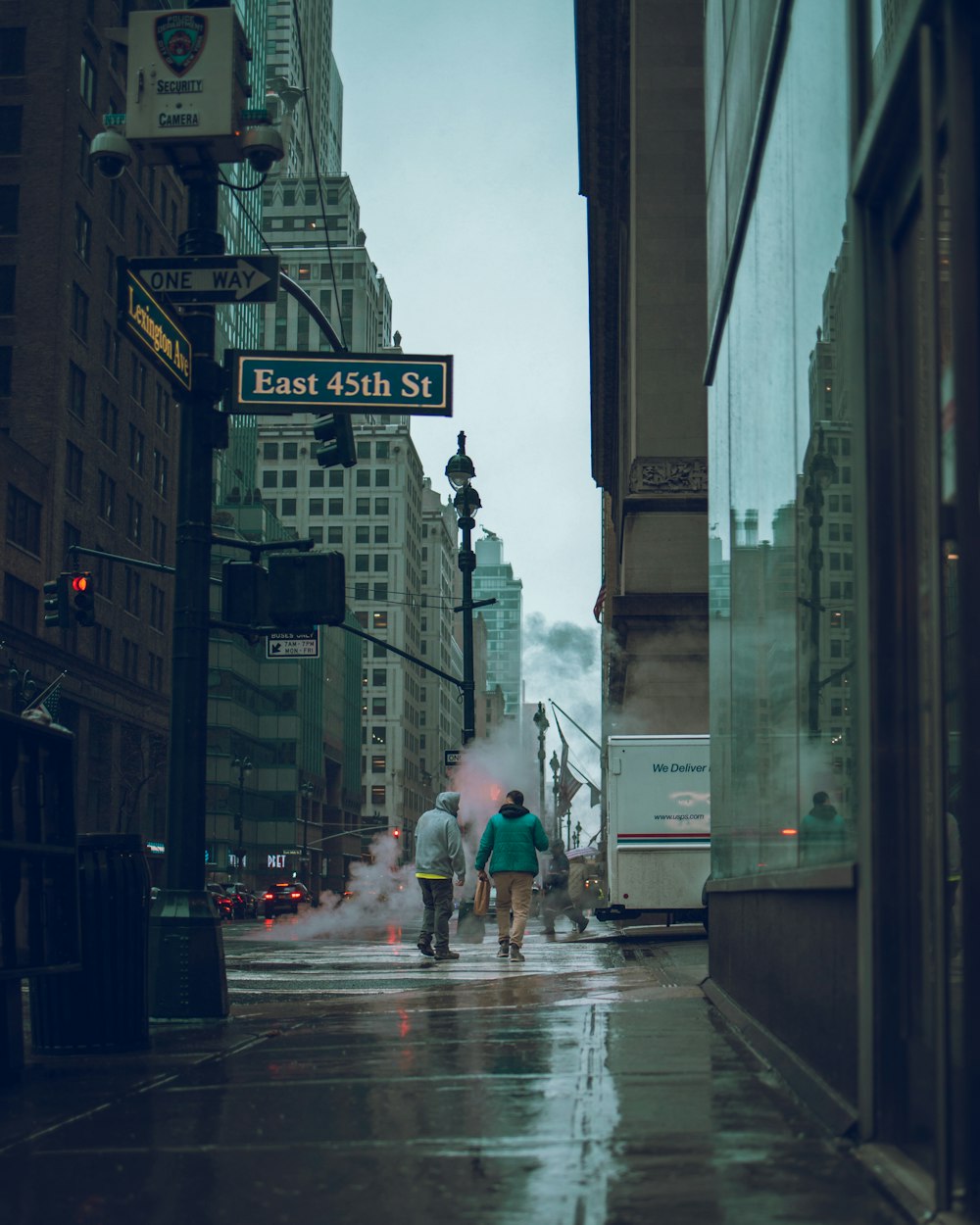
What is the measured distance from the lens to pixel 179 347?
34.7 ft

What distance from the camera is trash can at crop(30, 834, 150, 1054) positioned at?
8039 mm

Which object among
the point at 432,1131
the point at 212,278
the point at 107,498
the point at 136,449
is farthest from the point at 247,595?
the point at 136,449

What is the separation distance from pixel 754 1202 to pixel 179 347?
308 inches

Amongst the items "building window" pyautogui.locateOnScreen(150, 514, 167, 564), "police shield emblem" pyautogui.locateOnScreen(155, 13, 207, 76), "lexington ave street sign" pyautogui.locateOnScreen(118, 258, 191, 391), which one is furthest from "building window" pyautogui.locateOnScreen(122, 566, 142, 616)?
"lexington ave street sign" pyautogui.locateOnScreen(118, 258, 191, 391)

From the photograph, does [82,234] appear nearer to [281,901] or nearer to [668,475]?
[281,901]

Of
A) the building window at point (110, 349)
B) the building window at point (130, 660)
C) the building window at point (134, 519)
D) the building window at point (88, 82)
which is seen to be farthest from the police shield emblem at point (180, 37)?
the building window at point (134, 519)

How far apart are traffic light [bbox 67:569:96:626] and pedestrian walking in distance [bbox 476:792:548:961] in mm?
12813

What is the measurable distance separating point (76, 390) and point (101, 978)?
204 ft

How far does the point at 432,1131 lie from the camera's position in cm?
524

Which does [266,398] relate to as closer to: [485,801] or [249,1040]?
[249,1040]

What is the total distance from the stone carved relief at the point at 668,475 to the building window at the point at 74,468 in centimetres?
3490

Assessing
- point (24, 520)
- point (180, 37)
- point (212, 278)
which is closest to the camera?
point (212, 278)

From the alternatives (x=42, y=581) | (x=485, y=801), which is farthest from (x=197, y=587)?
(x=42, y=581)

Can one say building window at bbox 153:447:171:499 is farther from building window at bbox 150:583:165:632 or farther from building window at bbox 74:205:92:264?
building window at bbox 74:205:92:264
